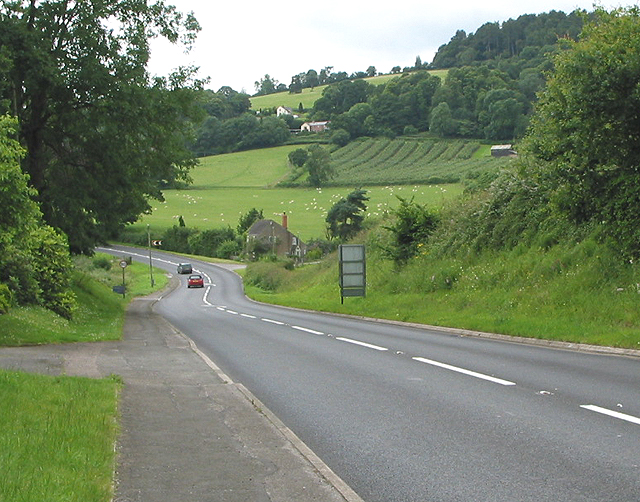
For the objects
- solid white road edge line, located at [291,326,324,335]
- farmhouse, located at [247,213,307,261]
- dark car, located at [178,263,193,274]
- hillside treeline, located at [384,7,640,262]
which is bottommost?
dark car, located at [178,263,193,274]

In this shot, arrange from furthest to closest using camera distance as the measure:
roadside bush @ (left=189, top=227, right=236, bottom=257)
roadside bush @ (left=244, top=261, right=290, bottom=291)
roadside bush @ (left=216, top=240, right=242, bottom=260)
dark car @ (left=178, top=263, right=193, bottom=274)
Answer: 1. roadside bush @ (left=189, top=227, right=236, bottom=257)
2. roadside bush @ (left=216, top=240, right=242, bottom=260)
3. dark car @ (left=178, top=263, right=193, bottom=274)
4. roadside bush @ (left=244, top=261, right=290, bottom=291)

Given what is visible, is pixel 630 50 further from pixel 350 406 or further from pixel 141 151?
pixel 141 151

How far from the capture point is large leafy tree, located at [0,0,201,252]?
28.1 meters

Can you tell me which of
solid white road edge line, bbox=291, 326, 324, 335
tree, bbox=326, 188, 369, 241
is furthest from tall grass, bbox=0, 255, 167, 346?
tree, bbox=326, 188, 369, 241

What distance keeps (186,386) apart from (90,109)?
2104 cm

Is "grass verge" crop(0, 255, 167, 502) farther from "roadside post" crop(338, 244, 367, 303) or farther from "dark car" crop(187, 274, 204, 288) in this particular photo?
"dark car" crop(187, 274, 204, 288)

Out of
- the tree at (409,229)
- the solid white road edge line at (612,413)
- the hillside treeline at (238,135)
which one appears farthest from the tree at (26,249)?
the hillside treeline at (238,135)

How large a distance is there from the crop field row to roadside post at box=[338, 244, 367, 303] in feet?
250

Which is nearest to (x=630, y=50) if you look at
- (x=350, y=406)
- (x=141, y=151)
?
(x=350, y=406)

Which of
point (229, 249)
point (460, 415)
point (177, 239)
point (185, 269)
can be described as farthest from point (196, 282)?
point (460, 415)

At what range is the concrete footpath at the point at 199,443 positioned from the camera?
5.89 metres

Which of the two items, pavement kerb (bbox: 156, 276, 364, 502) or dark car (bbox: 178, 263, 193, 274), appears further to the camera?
dark car (bbox: 178, 263, 193, 274)

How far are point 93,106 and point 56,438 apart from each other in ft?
80.7

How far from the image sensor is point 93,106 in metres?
29.6
